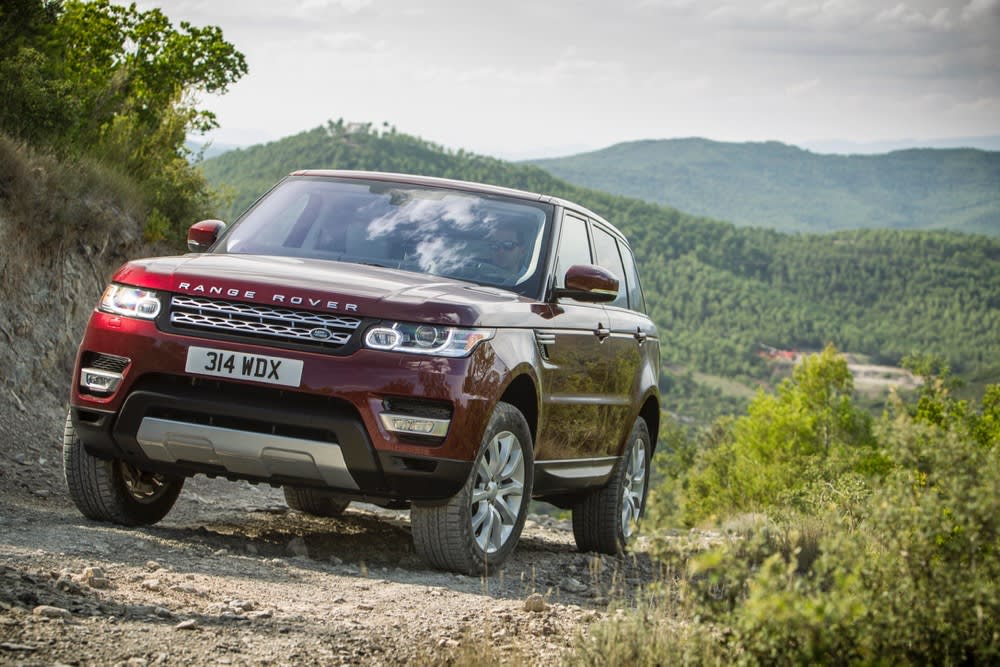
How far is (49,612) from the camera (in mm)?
4055

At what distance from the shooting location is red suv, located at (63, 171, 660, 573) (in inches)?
210

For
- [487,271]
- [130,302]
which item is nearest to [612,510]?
→ [487,271]

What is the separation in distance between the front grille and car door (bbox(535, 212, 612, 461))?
124 cm

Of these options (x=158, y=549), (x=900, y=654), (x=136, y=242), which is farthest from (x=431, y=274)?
(x=136, y=242)

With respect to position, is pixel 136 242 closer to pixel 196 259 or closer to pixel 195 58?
pixel 195 58

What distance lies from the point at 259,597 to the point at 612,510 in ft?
11.4

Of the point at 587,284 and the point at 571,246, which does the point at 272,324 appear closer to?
the point at 587,284

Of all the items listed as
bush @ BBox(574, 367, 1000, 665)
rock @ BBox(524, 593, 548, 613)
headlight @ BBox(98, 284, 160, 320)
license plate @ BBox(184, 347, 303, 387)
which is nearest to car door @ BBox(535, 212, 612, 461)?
rock @ BBox(524, 593, 548, 613)

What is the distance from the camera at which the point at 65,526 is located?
19.9 ft

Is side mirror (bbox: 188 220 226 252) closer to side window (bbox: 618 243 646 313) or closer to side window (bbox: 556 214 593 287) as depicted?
side window (bbox: 556 214 593 287)

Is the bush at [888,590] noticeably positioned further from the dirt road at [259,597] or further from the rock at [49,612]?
the rock at [49,612]

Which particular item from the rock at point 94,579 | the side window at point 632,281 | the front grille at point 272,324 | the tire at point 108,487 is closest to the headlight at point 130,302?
the front grille at point 272,324

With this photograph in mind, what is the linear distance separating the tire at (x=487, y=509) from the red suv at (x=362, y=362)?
0.04ft

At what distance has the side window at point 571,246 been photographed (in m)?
6.83
